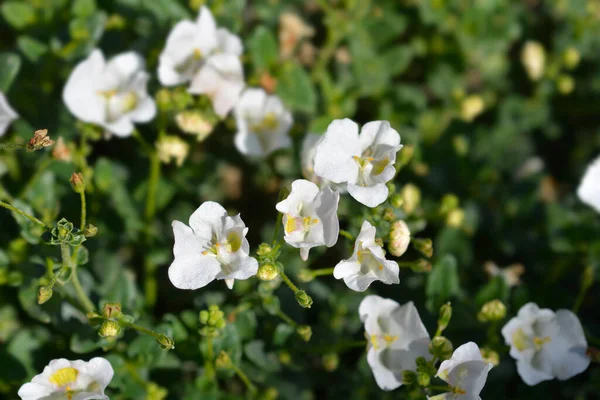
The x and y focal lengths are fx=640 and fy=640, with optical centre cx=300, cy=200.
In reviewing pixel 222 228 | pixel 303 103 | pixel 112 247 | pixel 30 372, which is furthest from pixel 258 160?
pixel 30 372

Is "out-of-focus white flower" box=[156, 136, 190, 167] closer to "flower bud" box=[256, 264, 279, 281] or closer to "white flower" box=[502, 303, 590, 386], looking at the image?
"flower bud" box=[256, 264, 279, 281]

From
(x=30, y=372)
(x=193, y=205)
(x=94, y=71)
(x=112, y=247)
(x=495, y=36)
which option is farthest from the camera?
(x=495, y=36)

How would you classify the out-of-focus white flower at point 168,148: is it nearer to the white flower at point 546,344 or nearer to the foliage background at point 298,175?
the foliage background at point 298,175

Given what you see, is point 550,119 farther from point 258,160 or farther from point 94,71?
point 94,71

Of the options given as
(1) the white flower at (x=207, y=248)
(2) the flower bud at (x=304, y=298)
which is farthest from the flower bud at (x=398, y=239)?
(1) the white flower at (x=207, y=248)

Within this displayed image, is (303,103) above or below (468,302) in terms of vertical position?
above

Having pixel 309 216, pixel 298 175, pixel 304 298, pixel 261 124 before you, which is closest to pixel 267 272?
pixel 304 298

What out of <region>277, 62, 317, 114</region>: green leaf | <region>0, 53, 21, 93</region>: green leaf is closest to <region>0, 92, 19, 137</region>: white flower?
<region>0, 53, 21, 93</region>: green leaf

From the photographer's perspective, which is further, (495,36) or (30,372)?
(495,36)

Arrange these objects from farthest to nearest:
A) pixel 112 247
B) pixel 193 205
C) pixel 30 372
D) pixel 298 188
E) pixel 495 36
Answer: pixel 495 36, pixel 193 205, pixel 112 247, pixel 30 372, pixel 298 188
